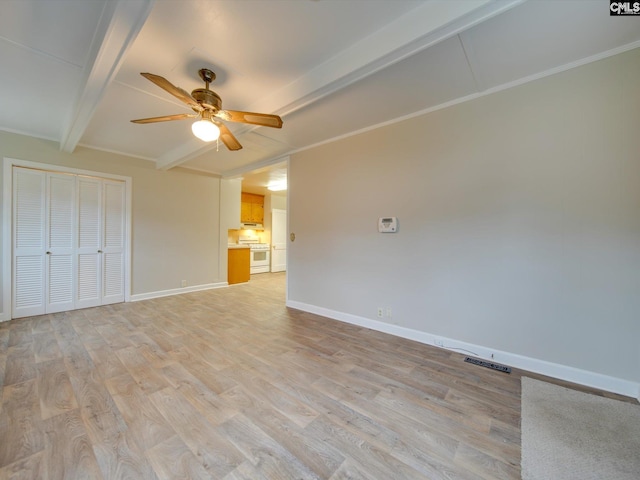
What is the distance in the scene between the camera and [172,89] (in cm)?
191

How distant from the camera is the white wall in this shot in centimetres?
197

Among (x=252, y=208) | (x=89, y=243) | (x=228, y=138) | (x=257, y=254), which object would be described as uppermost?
(x=228, y=138)

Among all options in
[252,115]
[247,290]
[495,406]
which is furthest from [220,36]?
[247,290]

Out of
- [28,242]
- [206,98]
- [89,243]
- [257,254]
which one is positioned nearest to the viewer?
[206,98]

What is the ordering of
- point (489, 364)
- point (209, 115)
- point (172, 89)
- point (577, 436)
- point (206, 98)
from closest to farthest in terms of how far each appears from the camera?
point (577, 436), point (172, 89), point (206, 98), point (209, 115), point (489, 364)

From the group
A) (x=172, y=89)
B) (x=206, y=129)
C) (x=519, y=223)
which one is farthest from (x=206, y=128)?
(x=519, y=223)

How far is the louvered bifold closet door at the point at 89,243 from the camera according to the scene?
405 cm

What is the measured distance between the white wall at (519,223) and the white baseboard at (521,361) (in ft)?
0.05

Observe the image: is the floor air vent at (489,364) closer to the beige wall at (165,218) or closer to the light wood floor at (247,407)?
the light wood floor at (247,407)

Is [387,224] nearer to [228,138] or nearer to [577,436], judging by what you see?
[228,138]

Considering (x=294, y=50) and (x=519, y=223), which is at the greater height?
(x=294, y=50)

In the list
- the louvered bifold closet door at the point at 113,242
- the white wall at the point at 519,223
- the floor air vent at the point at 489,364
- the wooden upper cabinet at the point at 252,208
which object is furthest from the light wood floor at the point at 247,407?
the wooden upper cabinet at the point at 252,208

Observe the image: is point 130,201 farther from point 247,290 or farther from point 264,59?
Result: point 264,59

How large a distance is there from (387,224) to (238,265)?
4.37 meters
